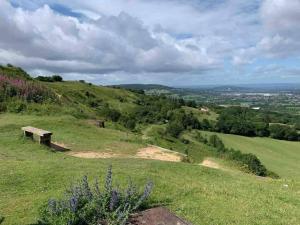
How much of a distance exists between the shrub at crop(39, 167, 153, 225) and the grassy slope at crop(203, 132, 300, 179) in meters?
53.4

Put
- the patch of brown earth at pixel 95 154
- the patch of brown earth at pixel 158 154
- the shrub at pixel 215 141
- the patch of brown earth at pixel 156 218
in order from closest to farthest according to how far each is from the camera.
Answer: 1. the patch of brown earth at pixel 156 218
2. the patch of brown earth at pixel 95 154
3. the patch of brown earth at pixel 158 154
4. the shrub at pixel 215 141

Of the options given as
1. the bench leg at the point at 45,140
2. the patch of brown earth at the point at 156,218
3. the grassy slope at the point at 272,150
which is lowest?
the grassy slope at the point at 272,150

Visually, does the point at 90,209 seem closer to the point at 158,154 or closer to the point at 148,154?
the point at 148,154

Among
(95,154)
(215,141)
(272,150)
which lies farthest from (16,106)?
(272,150)

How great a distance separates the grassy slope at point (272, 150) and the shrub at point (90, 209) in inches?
2102

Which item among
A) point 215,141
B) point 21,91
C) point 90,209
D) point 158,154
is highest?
point 21,91

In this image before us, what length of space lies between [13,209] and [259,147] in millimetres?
74805

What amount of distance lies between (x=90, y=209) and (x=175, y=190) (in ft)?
9.20

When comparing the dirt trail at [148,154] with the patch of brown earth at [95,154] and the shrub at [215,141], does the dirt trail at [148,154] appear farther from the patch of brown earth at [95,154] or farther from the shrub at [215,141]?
the shrub at [215,141]

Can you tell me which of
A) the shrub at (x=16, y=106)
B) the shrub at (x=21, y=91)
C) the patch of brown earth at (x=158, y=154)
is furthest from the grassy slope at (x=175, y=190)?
the shrub at (x=21, y=91)

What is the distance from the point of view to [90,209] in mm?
6711

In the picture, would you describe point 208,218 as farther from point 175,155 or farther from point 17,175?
point 175,155

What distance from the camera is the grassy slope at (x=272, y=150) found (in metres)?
63.3

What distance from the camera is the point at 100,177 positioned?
10.1 meters
